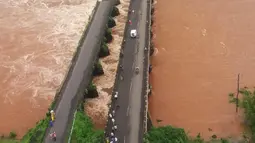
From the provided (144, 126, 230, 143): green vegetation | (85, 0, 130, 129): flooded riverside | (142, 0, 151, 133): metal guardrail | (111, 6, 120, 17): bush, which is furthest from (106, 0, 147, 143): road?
(111, 6, 120, 17): bush

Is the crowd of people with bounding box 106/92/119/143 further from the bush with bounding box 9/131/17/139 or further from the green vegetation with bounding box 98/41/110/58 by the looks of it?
the green vegetation with bounding box 98/41/110/58

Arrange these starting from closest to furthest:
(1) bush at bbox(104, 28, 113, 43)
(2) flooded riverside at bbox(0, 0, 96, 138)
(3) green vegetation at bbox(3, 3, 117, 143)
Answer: (3) green vegetation at bbox(3, 3, 117, 143)
(2) flooded riverside at bbox(0, 0, 96, 138)
(1) bush at bbox(104, 28, 113, 43)

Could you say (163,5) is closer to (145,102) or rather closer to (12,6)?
(12,6)

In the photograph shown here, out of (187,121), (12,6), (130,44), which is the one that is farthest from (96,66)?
(12,6)

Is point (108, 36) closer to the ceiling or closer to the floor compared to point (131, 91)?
closer to the ceiling

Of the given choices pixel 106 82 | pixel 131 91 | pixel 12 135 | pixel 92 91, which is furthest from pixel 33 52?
pixel 131 91

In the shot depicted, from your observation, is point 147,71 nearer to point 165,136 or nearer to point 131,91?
point 131,91
